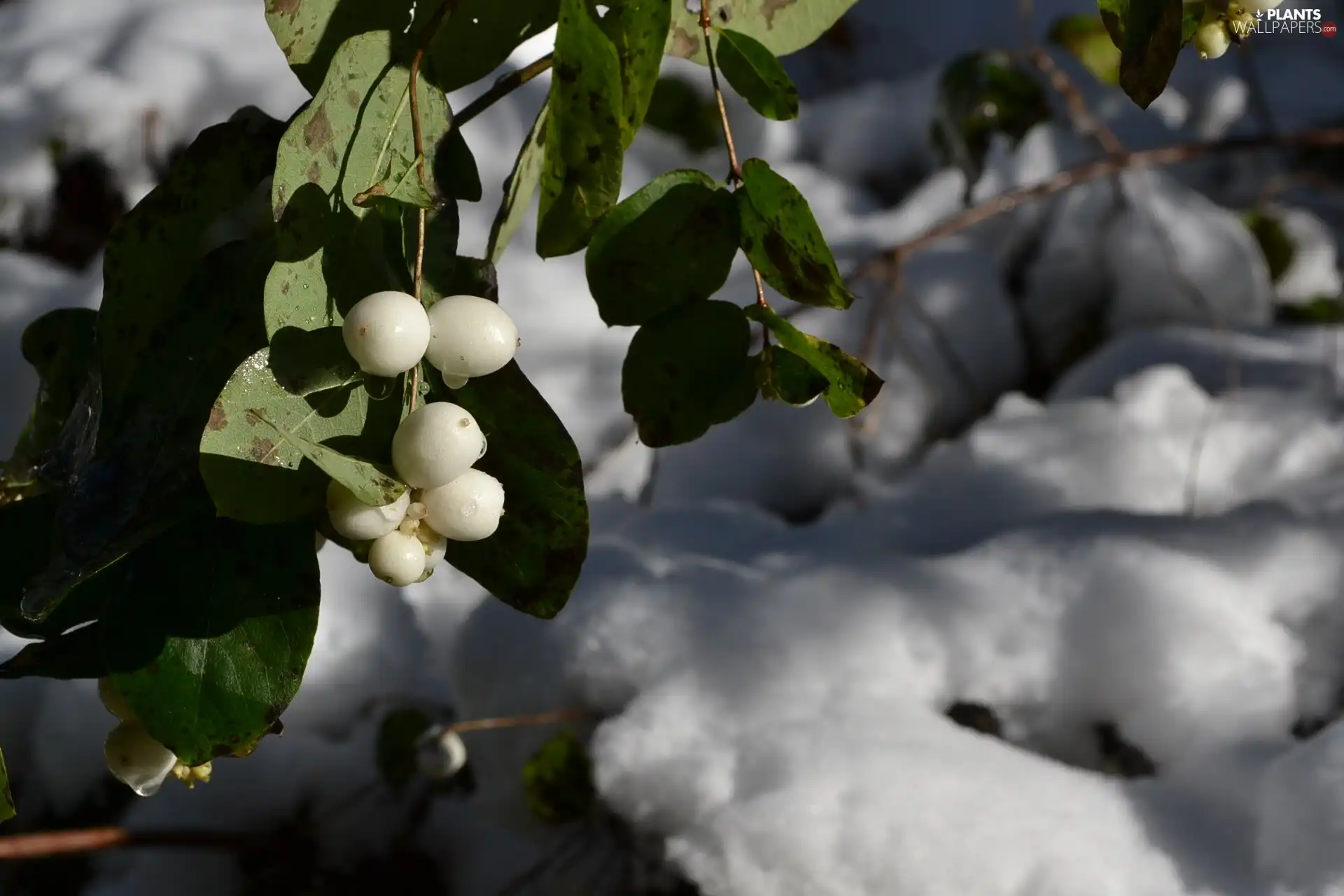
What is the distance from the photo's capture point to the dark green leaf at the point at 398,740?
36.6 inches

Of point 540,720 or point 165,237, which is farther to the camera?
point 540,720

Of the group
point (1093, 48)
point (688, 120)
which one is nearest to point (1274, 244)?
point (1093, 48)

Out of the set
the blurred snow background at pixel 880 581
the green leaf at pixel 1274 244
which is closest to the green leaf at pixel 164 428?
the blurred snow background at pixel 880 581

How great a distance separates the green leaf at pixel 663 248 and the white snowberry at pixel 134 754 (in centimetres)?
24

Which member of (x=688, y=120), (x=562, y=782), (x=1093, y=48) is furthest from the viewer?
(x=1093, y=48)

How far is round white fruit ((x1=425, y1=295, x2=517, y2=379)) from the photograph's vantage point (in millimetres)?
380

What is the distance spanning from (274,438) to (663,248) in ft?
0.57

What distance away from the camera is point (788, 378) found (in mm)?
448

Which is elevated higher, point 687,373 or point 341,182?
point 341,182

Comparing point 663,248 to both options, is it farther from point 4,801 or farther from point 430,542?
point 4,801

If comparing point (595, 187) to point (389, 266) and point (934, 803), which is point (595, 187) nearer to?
point (389, 266)

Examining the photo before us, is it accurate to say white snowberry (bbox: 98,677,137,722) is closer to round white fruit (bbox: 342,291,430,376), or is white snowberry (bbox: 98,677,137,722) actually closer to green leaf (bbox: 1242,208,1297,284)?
round white fruit (bbox: 342,291,430,376)

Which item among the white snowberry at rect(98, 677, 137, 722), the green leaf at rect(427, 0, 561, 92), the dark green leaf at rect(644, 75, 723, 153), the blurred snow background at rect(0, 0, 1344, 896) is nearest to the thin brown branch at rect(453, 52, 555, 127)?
the green leaf at rect(427, 0, 561, 92)

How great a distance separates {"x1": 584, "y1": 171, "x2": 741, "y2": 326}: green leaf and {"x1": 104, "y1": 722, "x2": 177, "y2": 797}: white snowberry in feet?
0.79
